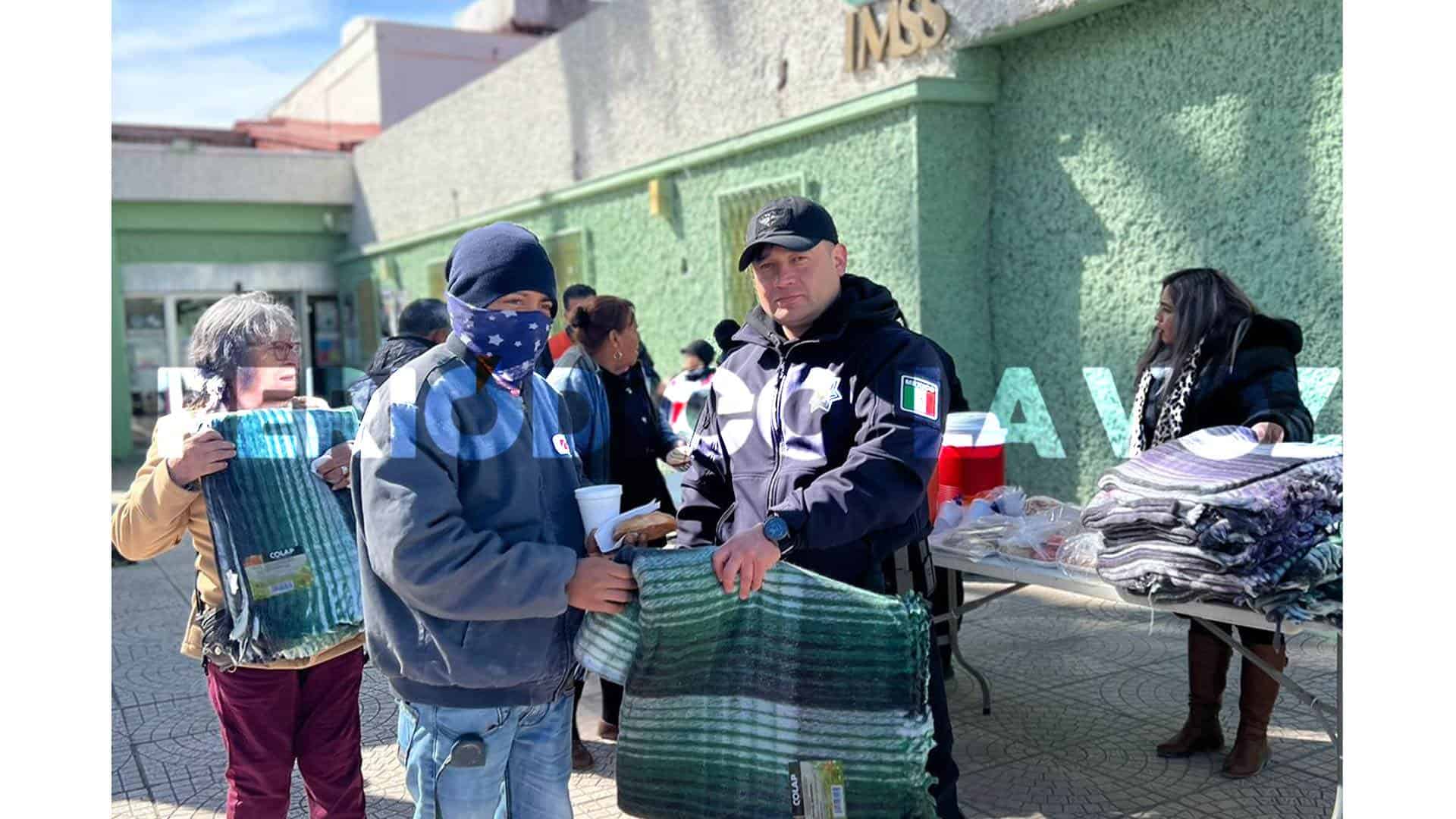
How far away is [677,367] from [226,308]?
701 centimetres

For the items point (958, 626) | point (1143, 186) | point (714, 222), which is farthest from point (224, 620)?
point (714, 222)

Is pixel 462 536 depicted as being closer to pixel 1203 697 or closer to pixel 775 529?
pixel 775 529

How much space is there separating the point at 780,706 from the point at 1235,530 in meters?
1.32

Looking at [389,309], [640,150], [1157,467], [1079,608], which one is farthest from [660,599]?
[389,309]

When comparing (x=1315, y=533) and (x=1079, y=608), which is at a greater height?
(x=1315, y=533)

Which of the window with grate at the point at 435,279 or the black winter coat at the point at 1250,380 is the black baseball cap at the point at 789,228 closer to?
the black winter coat at the point at 1250,380

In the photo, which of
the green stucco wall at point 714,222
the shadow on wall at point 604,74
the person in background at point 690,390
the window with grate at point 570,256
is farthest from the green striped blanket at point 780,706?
the window with grate at point 570,256

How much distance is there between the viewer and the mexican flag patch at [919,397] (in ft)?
8.98

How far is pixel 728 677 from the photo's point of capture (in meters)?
2.48

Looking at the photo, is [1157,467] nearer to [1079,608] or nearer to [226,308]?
[226,308]

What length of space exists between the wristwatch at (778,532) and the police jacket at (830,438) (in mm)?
15

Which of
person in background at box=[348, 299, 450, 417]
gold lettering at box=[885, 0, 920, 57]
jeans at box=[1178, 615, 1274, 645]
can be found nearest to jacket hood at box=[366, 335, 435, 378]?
person in background at box=[348, 299, 450, 417]

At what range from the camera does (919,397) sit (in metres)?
2.76

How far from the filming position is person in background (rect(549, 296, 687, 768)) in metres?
4.25
